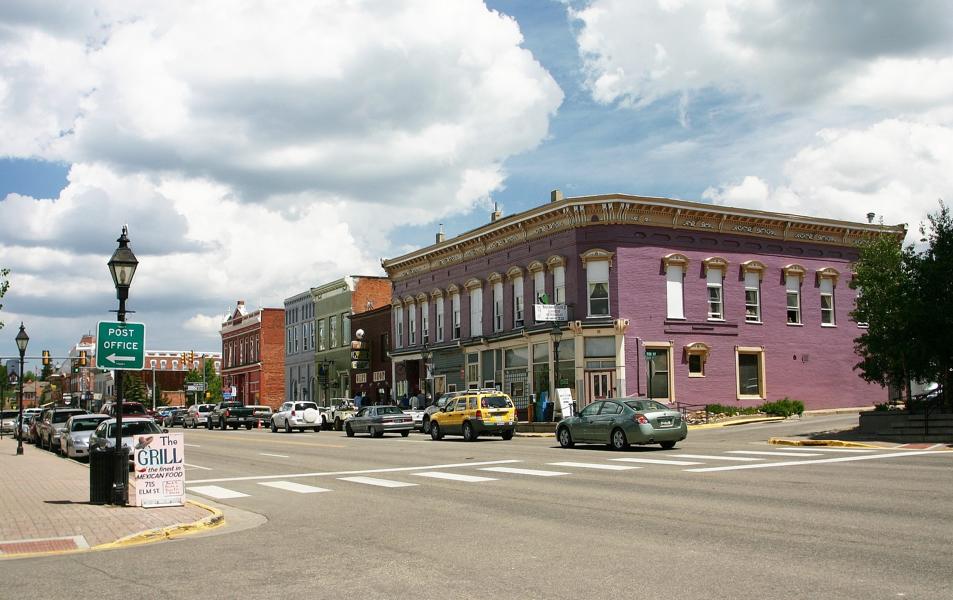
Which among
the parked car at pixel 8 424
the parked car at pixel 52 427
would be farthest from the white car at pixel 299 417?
the parked car at pixel 8 424

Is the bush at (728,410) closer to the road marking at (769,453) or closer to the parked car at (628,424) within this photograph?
the parked car at (628,424)

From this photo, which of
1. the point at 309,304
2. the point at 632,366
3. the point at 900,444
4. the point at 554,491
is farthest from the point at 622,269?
the point at 309,304

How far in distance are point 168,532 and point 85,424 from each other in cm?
1955

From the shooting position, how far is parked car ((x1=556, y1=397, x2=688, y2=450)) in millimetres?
23781

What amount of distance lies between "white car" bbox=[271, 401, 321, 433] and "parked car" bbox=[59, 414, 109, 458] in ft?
57.0

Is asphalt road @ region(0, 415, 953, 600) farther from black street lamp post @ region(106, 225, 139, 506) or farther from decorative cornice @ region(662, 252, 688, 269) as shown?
decorative cornice @ region(662, 252, 688, 269)

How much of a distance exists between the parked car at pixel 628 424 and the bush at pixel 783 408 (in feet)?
56.7

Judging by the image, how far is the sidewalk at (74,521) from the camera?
1111 cm

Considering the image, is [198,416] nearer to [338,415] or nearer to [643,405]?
[338,415]

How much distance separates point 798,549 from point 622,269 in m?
31.3

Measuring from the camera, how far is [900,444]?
77.9 feet

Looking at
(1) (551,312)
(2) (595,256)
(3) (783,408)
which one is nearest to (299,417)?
(1) (551,312)

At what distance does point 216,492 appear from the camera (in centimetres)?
1734

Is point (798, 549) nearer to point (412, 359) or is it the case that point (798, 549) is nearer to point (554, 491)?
point (554, 491)
